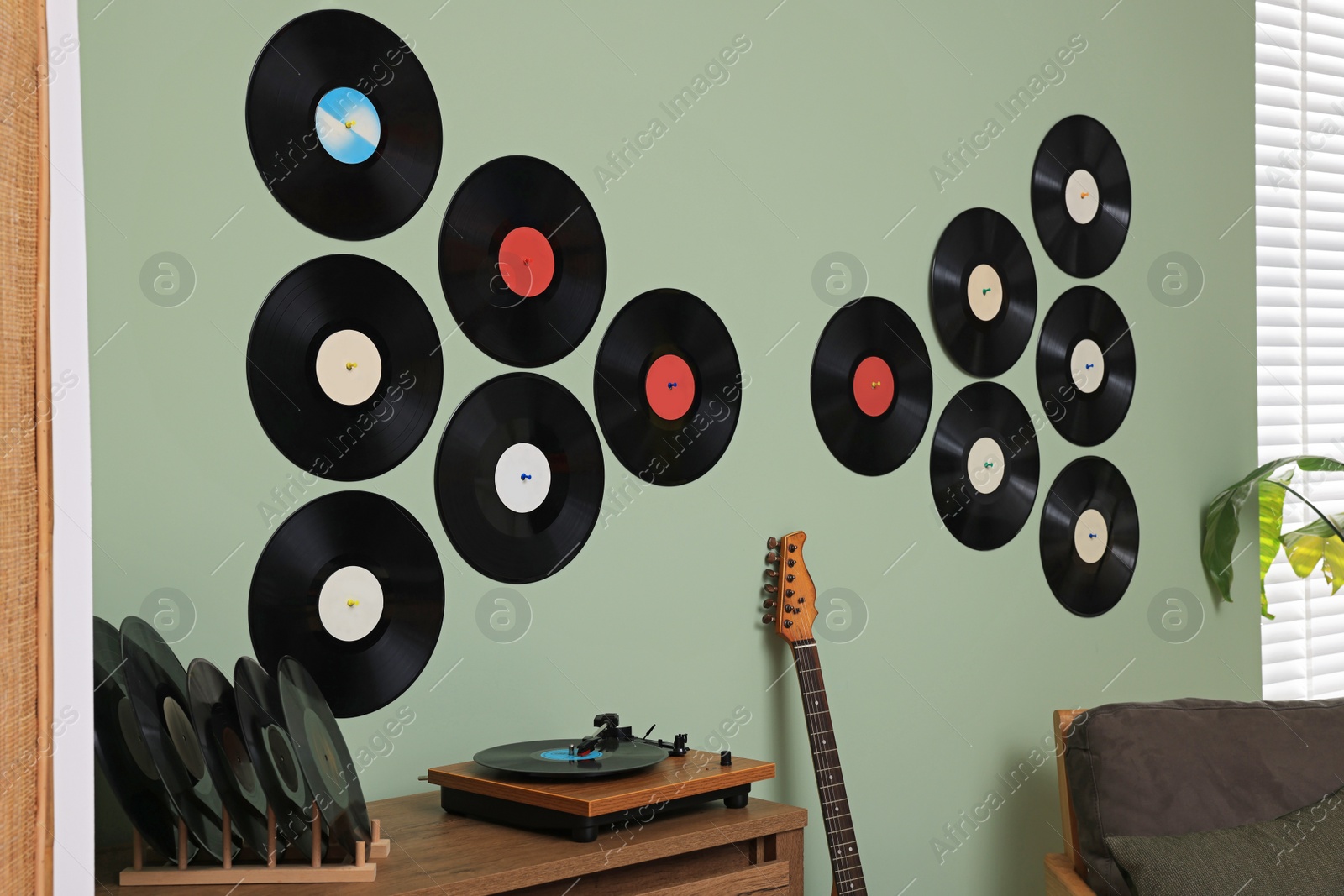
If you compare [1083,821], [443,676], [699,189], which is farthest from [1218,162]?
[443,676]

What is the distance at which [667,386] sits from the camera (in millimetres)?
2119

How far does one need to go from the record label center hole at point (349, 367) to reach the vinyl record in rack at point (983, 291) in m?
1.43

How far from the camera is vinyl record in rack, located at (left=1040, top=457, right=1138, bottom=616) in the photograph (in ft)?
9.14

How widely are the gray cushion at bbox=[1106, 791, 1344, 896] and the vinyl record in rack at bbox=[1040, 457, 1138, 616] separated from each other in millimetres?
907

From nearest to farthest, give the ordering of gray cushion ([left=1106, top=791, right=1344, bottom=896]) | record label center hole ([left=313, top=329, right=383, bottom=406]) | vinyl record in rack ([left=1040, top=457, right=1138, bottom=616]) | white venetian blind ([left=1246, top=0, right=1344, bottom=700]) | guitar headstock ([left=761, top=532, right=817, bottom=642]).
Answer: record label center hole ([left=313, top=329, right=383, bottom=406])
gray cushion ([left=1106, top=791, right=1344, bottom=896])
guitar headstock ([left=761, top=532, right=817, bottom=642])
vinyl record in rack ([left=1040, top=457, right=1138, bottom=616])
white venetian blind ([left=1246, top=0, right=1344, bottom=700])

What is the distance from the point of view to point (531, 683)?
1.91 m

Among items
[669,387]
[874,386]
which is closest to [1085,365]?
[874,386]

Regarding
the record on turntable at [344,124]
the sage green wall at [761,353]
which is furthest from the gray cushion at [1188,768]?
the record on turntable at [344,124]

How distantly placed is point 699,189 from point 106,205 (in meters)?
1.13

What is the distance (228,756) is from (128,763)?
0.13 m

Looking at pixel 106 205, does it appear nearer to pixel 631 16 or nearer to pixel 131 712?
pixel 131 712

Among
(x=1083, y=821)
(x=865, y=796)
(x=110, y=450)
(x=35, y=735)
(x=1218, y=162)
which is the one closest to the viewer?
(x=35, y=735)

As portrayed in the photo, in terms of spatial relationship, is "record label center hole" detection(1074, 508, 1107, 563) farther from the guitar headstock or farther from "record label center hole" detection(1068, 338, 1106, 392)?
the guitar headstock

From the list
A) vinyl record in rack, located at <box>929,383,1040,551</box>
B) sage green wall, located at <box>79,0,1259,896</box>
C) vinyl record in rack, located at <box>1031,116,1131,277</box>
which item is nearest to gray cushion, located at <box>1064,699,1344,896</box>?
sage green wall, located at <box>79,0,1259,896</box>
